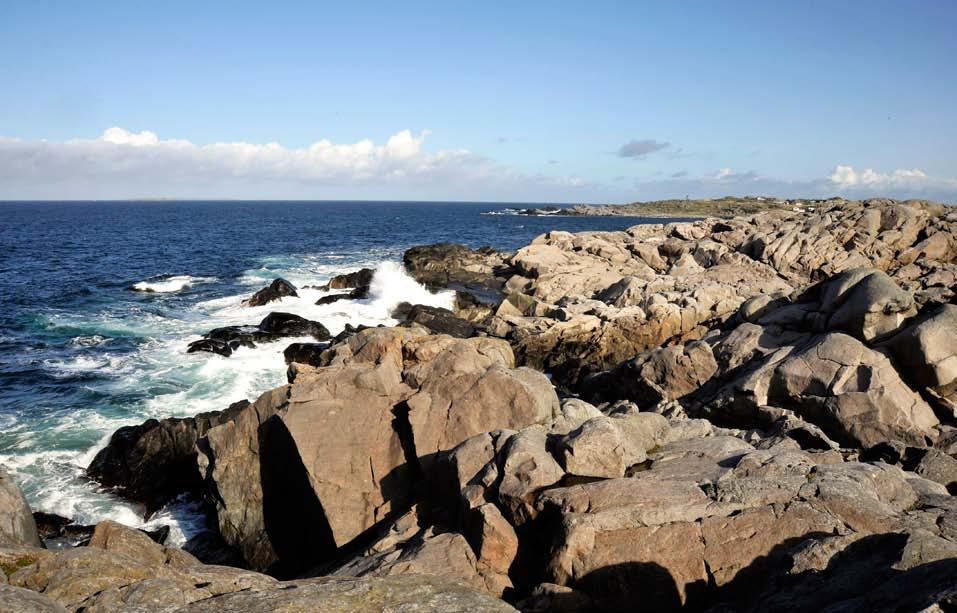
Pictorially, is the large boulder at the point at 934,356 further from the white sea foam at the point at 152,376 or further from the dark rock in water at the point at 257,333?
the dark rock in water at the point at 257,333

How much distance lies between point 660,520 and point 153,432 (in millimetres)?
19414

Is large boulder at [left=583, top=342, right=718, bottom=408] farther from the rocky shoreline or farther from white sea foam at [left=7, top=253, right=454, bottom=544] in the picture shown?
white sea foam at [left=7, top=253, right=454, bottom=544]

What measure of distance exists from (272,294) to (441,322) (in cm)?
1736

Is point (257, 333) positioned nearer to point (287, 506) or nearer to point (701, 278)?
point (287, 506)

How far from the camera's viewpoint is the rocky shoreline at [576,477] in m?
8.87

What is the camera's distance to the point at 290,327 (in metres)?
38.7

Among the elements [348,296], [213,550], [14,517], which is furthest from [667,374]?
[348,296]

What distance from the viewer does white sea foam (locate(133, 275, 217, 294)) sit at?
5656 centimetres

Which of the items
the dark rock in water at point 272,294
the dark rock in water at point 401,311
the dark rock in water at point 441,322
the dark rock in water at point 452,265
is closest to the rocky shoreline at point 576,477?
the dark rock in water at point 441,322

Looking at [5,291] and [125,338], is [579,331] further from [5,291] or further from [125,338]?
[5,291]

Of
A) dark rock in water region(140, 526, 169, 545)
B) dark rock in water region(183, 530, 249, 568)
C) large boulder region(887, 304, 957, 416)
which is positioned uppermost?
large boulder region(887, 304, 957, 416)

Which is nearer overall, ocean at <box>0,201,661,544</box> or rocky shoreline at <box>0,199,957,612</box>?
rocky shoreline at <box>0,199,957,612</box>

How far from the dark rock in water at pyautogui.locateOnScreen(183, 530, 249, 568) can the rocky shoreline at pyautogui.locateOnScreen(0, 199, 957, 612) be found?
10 centimetres

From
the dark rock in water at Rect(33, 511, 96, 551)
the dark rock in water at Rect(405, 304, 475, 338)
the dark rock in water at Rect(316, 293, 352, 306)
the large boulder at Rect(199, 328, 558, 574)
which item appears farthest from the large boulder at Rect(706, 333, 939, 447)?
the dark rock in water at Rect(316, 293, 352, 306)
